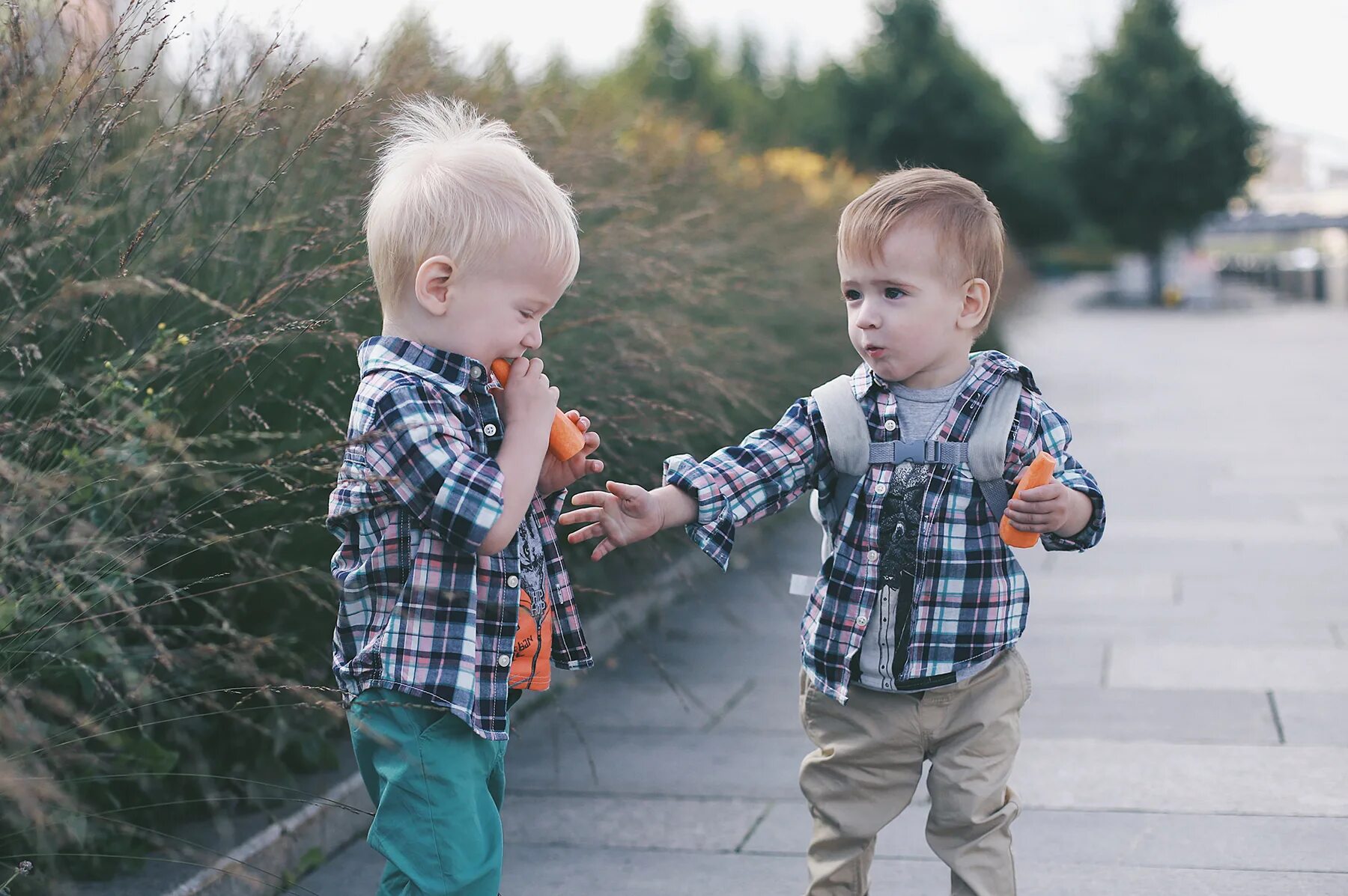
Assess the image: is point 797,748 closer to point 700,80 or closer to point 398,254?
point 398,254

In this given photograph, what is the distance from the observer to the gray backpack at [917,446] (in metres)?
2.49

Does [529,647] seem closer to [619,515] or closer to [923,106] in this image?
[619,515]

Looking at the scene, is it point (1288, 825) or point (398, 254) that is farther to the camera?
point (1288, 825)

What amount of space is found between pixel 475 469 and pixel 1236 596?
443 cm

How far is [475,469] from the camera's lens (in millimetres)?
2086

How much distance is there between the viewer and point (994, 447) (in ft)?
8.14

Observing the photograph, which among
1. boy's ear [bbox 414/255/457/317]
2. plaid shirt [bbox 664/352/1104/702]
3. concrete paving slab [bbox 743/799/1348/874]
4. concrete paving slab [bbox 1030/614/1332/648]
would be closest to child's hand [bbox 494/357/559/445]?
boy's ear [bbox 414/255/457/317]

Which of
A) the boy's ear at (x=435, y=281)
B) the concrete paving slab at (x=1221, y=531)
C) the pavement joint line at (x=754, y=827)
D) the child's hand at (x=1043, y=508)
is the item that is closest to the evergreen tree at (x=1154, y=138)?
the concrete paving slab at (x=1221, y=531)

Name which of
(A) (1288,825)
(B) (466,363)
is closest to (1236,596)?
(A) (1288,825)

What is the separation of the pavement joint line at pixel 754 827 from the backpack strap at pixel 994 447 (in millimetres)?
1195

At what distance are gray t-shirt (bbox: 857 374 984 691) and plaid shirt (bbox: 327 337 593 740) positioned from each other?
0.66m

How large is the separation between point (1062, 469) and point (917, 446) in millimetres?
268

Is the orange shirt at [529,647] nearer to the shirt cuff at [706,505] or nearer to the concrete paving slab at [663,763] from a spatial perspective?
the shirt cuff at [706,505]

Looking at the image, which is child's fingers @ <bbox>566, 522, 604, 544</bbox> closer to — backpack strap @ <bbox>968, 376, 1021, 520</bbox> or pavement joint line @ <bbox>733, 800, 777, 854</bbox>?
backpack strap @ <bbox>968, 376, 1021, 520</bbox>
